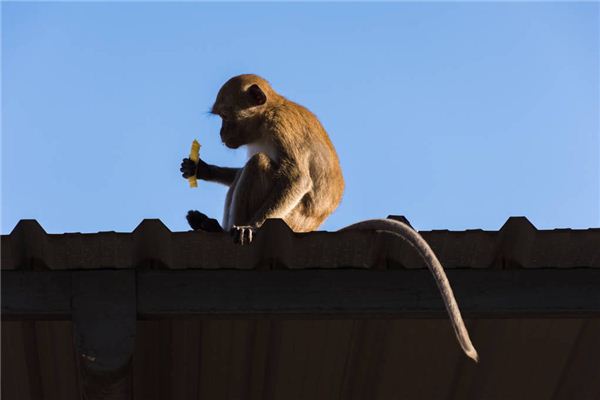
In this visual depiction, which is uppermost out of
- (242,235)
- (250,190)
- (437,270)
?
(250,190)

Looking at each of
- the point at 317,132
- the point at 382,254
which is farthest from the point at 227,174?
the point at 382,254

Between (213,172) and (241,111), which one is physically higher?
(241,111)

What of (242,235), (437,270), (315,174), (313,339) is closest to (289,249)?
(242,235)

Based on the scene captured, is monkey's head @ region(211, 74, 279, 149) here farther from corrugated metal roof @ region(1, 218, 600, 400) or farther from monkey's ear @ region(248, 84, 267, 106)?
corrugated metal roof @ region(1, 218, 600, 400)

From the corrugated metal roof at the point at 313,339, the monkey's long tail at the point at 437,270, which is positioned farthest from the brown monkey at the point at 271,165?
the monkey's long tail at the point at 437,270

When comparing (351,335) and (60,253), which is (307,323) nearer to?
(351,335)

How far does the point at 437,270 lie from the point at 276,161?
3.02 m

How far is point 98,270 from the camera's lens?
186 inches

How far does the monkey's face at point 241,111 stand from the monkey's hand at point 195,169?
0.80 feet

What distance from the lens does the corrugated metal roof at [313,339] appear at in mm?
4723

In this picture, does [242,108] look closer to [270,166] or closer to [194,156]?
[194,156]

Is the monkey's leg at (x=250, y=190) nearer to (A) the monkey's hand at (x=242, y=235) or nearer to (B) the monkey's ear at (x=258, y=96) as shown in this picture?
(B) the monkey's ear at (x=258, y=96)

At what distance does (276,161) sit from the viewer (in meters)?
7.40

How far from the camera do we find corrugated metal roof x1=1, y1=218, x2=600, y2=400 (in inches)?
186
